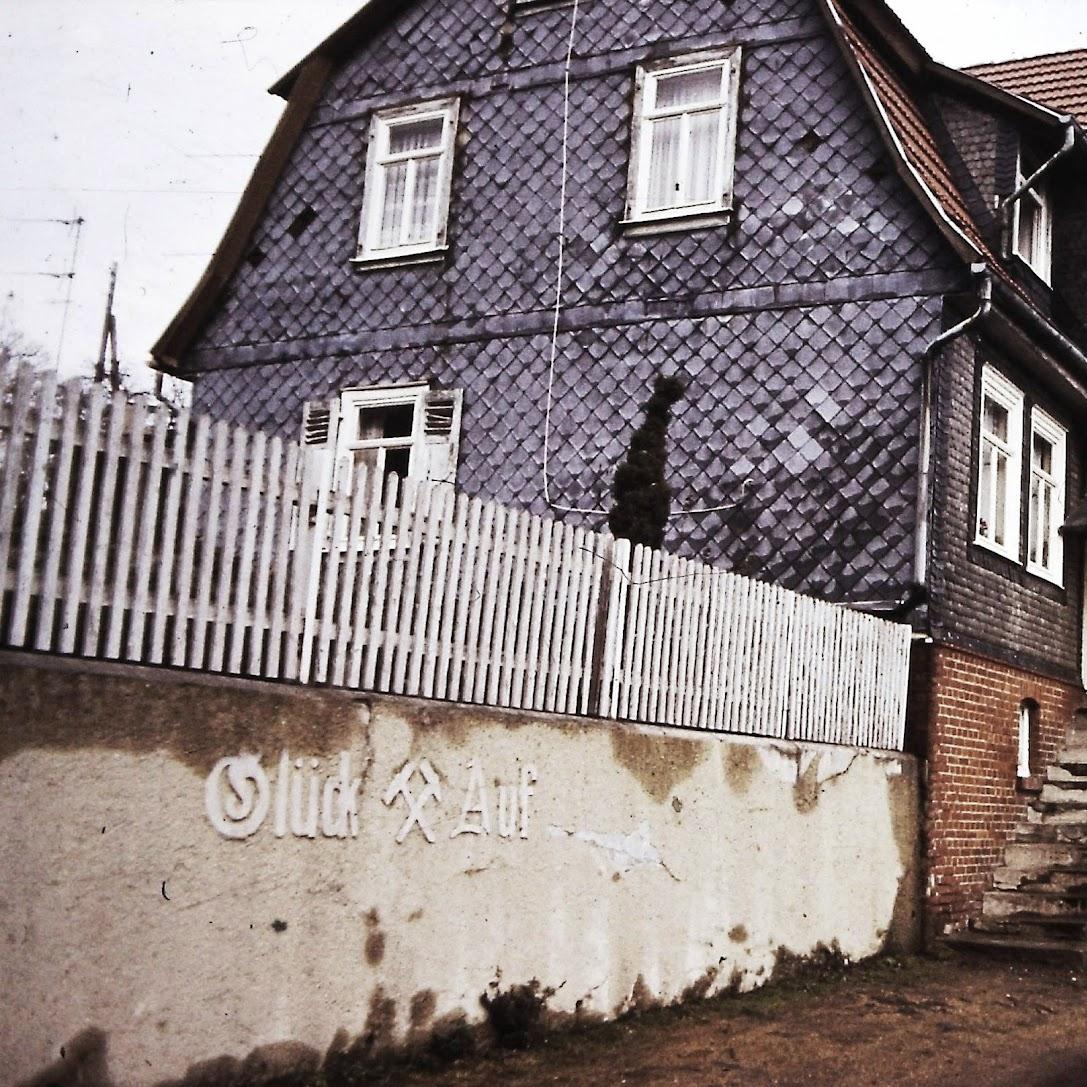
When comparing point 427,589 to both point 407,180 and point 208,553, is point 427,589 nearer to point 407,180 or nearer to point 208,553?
point 208,553

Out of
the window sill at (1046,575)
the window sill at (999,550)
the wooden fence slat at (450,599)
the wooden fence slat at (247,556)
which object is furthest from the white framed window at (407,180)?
the wooden fence slat at (247,556)

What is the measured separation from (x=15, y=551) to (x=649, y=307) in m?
10.1

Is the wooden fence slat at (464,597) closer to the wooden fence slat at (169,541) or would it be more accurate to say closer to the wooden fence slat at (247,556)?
the wooden fence slat at (247,556)

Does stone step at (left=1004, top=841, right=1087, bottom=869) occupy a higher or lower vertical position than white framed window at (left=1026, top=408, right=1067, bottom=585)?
lower

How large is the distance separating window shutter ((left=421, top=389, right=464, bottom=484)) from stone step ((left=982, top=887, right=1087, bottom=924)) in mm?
6332

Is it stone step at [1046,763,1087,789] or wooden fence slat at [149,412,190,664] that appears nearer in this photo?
wooden fence slat at [149,412,190,664]

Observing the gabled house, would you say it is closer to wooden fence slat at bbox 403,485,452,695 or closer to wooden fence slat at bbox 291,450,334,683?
wooden fence slat at bbox 403,485,452,695

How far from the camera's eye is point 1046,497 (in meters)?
16.0

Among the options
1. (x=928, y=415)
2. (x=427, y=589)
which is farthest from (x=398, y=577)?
(x=928, y=415)

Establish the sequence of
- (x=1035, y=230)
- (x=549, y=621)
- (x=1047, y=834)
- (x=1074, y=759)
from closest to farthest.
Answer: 1. (x=549, y=621)
2. (x=1047, y=834)
3. (x=1074, y=759)
4. (x=1035, y=230)

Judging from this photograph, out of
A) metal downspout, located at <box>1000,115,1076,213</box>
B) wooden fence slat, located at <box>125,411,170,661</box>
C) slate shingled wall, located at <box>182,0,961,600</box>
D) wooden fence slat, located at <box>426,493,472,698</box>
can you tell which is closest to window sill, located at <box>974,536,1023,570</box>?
slate shingled wall, located at <box>182,0,961,600</box>

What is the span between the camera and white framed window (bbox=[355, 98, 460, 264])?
52.5 feet

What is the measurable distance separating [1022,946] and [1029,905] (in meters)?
1.04

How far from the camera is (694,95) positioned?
1502cm
